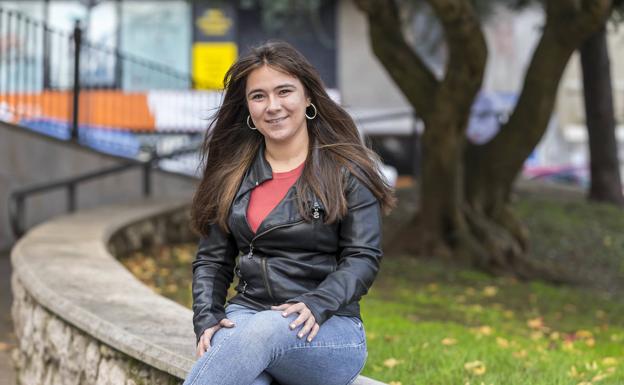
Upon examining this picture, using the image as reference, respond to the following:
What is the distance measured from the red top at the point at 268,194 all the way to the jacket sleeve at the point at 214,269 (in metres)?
0.18

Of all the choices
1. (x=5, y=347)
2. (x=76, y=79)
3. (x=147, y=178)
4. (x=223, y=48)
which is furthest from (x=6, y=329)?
(x=223, y=48)

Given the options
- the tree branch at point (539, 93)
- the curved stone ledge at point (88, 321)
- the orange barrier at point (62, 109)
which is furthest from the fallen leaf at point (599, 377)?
the orange barrier at point (62, 109)

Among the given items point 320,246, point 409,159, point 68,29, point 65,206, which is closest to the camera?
point 320,246

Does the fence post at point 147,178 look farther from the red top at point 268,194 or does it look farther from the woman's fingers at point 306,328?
the woman's fingers at point 306,328

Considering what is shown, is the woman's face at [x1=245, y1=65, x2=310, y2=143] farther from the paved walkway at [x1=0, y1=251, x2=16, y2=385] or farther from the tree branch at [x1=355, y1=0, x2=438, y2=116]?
the tree branch at [x1=355, y1=0, x2=438, y2=116]

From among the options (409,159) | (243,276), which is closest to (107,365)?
(243,276)

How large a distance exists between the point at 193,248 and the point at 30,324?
4.69 m

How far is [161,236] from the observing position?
10.3m

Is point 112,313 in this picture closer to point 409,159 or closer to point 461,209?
point 461,209

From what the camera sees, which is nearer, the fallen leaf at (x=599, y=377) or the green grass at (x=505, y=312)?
the fallen leaf at (x=599, y=377)

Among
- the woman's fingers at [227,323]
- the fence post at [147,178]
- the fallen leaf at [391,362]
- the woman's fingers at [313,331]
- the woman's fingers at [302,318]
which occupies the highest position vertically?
the woman's fingers at [302,318]

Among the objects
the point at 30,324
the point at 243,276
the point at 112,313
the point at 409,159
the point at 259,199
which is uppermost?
the point at 259,199

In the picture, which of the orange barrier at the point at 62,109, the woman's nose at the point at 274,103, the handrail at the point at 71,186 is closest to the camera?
the woman's nose at the point at 274,103

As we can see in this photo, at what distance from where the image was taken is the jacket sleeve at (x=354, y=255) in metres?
3.33
